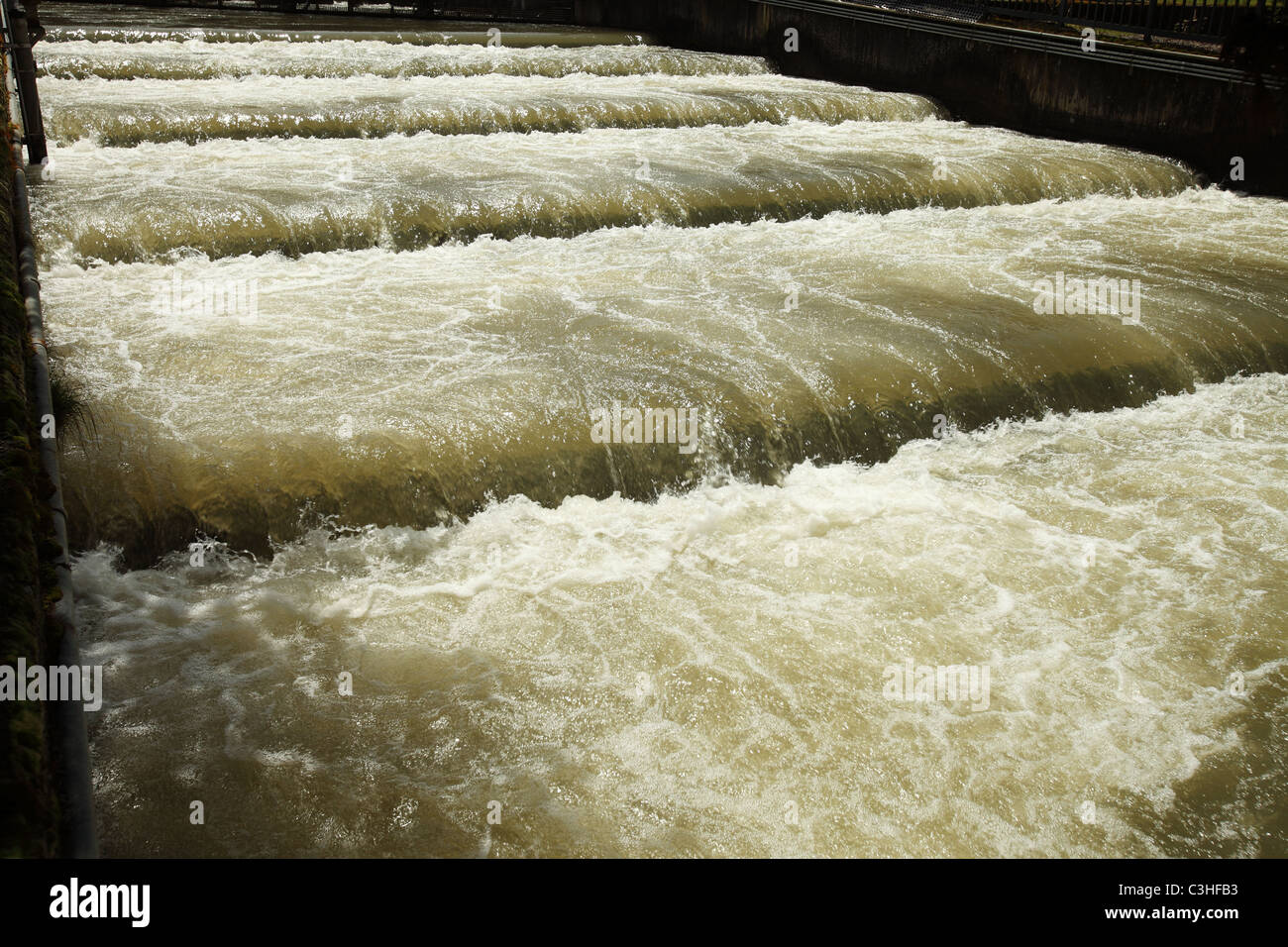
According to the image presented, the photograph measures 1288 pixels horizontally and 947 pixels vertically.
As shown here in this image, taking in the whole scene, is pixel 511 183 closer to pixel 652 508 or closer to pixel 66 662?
pixel 652 508

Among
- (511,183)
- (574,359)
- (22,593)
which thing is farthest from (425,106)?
(22,593)

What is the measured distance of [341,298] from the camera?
7.26m

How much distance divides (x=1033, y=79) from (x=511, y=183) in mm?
8037

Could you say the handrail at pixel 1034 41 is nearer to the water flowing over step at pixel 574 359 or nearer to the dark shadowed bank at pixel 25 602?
the water flowing over step at pixel 574 359

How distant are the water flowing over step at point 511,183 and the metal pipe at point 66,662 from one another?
132 inches

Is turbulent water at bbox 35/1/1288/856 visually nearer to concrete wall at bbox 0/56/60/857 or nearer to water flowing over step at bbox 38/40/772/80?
concrete wall at bbox 0/56/60/857

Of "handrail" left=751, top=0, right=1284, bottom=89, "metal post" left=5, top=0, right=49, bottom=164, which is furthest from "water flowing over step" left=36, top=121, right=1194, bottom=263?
"handrail" left=751, top=0, right=1284, bottom=89

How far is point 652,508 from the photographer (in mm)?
5594

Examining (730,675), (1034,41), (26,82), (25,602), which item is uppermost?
(1034,41)

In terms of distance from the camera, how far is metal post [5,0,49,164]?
7.70m

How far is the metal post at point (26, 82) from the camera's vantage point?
770 cm
